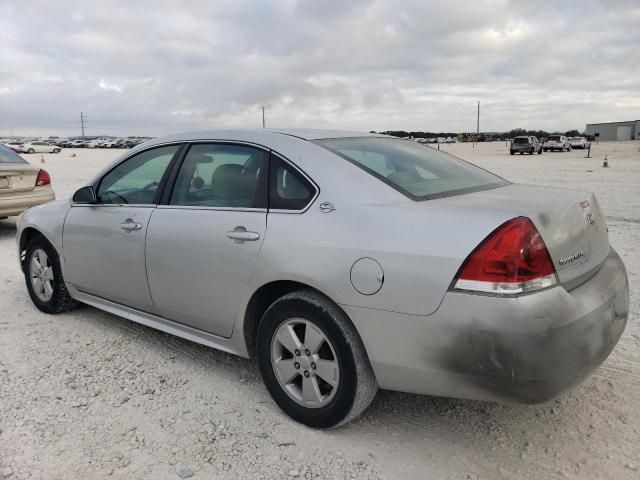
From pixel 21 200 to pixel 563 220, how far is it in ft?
25.8

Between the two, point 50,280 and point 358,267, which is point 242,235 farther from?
point 50,280

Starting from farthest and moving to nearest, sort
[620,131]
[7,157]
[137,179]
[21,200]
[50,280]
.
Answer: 1. [620,131]
2. [7,157]
3. [21,200]
4. [50,280]
5. [137,179]

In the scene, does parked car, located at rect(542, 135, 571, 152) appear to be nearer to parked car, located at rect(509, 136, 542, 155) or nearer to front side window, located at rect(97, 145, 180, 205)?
parked car, located at rect(509, 136, 542, 155)

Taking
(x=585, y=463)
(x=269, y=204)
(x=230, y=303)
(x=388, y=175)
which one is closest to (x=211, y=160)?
(x=269, y=204)

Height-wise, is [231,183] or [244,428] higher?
[231,183]

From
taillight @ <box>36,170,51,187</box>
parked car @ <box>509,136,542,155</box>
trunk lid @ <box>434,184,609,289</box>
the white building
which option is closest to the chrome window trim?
trunk lid @ <box>434,184,609,289</box>

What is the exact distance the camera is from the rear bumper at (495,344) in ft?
7.38

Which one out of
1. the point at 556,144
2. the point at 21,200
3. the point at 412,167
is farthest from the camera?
the point at 556,144

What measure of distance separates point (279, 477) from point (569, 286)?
5.13ft

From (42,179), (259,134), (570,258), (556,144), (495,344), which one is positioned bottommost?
(495,344)

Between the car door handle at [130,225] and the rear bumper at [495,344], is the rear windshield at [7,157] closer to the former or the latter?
the car door handle at [130,225]

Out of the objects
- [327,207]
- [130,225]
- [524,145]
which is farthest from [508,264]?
[524,145]

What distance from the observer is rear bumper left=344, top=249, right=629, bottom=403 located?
2248 millimetres

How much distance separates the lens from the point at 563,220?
2.57 metres
